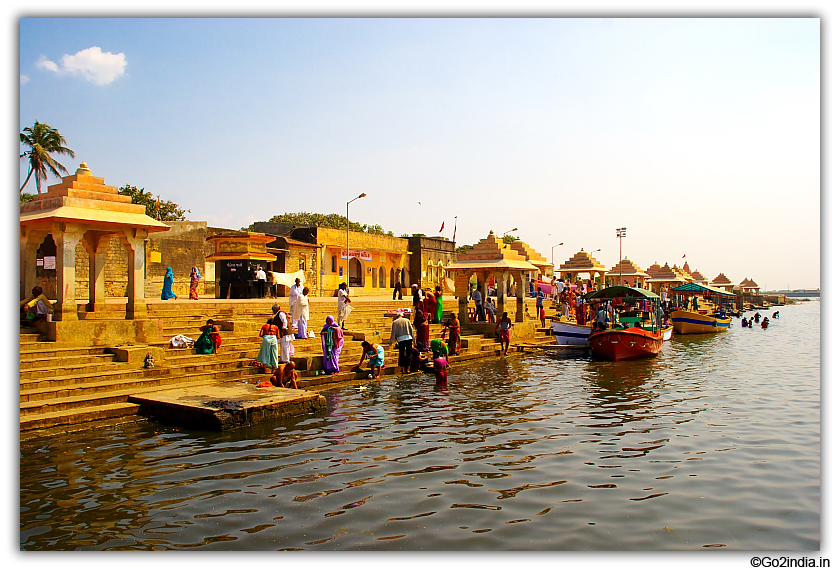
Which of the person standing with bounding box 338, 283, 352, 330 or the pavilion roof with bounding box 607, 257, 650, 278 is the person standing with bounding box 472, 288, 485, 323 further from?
the pavilion roof with bounding box 607, 257, 650, 278

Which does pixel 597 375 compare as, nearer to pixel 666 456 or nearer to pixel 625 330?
pixel 625 330

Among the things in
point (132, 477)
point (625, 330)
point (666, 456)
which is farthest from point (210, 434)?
point (625, 330)

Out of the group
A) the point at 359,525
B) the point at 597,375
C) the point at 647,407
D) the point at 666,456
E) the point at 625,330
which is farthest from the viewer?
the point at 625,330

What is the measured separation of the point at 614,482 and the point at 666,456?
5.22 feet

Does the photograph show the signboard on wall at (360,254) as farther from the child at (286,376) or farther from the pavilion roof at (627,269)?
the child at (286,376)

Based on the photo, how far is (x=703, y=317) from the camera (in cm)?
3422

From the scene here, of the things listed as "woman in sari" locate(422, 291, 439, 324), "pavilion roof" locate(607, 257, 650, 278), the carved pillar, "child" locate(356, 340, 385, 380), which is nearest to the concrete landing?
"child" locate(356, 340, 385, 380)

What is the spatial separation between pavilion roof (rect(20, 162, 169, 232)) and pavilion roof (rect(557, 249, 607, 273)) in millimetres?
27638

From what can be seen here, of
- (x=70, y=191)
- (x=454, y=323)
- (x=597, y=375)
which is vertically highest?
(x=70, y=191)

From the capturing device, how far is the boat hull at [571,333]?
21656 millimetres

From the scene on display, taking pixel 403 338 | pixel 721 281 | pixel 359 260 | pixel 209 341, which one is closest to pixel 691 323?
pixel 359 260

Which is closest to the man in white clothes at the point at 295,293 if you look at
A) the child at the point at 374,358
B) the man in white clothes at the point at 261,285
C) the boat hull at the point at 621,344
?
the child at the point at 374,358

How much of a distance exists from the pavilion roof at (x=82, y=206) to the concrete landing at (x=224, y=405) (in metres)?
4.12

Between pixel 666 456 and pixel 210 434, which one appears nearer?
pixel 666 456
